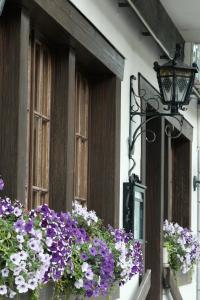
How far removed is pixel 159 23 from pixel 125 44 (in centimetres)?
85

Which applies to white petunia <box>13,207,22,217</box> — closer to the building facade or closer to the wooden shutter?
the building facade

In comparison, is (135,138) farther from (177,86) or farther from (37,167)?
(37,167)

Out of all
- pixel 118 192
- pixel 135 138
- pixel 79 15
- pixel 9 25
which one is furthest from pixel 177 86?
pixel 9 25

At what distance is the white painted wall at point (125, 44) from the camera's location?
20.0 feet

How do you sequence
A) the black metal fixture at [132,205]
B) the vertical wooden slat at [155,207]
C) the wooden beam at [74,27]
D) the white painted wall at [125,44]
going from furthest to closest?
the vertical wooden slat at [155,207]
the black metal fixture at [132,205]
the white painted wall at [125,44]
the wooden beam at [74,27]

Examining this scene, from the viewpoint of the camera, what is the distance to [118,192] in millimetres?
6570

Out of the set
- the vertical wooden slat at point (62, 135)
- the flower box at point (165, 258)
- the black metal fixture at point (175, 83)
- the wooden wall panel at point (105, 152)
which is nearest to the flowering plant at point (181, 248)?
the flower box at point (165, 258)

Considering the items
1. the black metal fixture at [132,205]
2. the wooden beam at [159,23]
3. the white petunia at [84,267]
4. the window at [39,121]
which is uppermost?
the wooden beam at [159,23]

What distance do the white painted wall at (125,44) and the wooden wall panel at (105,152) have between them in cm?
32

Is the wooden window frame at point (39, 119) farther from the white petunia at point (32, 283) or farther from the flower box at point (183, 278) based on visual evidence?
the flower box at point (183, 278)

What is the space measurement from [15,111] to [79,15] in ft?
3.91

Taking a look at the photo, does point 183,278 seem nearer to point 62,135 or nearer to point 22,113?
point 62,135

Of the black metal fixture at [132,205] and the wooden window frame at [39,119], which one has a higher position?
the wooden window frame at [39,119]

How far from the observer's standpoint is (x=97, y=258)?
477 cm
